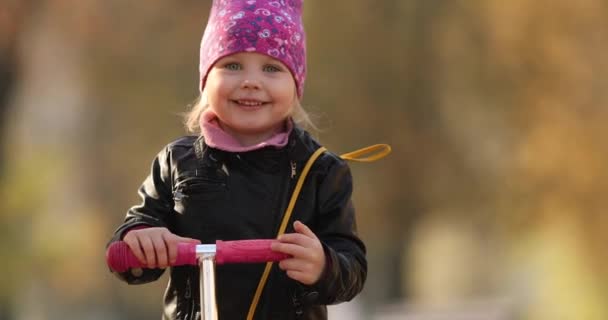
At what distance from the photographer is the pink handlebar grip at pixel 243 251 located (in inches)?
170

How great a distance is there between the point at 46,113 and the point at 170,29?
382 cm

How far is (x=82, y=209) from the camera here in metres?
20.5

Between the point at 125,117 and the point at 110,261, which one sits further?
the point at 125,117

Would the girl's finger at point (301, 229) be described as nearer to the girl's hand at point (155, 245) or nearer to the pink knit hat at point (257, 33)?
the girl's hand at point (155, 245)

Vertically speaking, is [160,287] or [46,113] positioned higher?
[46,113]

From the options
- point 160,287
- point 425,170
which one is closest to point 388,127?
point 425,170

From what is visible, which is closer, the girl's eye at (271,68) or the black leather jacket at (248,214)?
the black leather jacket at (248,214)

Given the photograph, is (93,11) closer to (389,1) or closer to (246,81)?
(389,1)

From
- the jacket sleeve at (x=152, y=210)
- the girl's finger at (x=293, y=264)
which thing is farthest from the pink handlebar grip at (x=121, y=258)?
the girl's finger at (x=293, y=264)

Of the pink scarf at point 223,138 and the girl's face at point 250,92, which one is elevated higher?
the girl's face at point 250,92

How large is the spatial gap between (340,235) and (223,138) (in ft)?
1.68

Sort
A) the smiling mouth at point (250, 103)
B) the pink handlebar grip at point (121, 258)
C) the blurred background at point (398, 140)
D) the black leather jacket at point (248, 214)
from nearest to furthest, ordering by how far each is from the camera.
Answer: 1. the pink handlebar grip at point (121, 258)
2. the black leather jacket at point (248, 214)
3. the smiling mouth at point (250, 103)
4. the blurred background at point (398, 140)

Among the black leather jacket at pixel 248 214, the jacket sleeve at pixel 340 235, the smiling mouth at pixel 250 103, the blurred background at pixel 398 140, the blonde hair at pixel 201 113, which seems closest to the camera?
the jacket sleeve at pixel 340 235

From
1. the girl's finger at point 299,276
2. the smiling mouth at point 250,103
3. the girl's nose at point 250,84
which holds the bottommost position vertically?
the girl's finger at point 299,276
